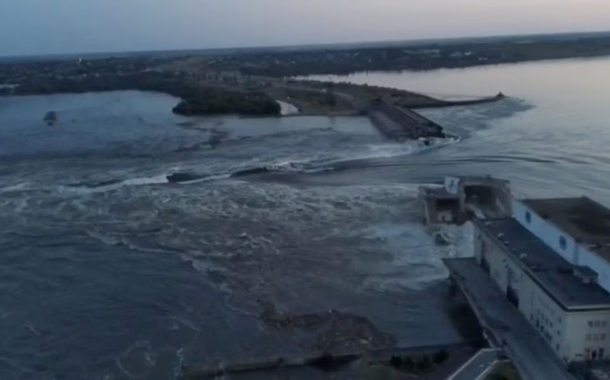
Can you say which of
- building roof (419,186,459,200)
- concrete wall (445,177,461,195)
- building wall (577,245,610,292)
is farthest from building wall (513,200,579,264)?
concrete wall (445,177,461,195)

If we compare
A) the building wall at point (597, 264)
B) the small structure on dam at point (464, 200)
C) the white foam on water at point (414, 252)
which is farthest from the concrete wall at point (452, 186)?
the building wall at point (597, 264)

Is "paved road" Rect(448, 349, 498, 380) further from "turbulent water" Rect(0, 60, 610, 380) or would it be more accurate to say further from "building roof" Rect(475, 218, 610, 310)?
"turbulent water" Rect(0, 60, 610, 380)

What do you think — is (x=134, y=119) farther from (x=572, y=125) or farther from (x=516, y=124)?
(x=572, y=125)

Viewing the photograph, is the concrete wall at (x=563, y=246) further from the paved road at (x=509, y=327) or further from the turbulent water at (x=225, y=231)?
the turbulent water at (x=225, y=231)

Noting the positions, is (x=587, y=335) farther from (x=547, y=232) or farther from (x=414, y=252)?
(x=414, y=252)

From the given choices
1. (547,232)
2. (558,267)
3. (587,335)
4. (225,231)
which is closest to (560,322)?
(587,335)

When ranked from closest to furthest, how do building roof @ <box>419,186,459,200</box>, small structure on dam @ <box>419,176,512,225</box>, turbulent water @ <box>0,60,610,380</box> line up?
turbulent water @ <box>0,60,610,380</box> → small structure on dam @ <box>419,176,512,225</box> → building roof @ <box>419,186,459,200</box>
